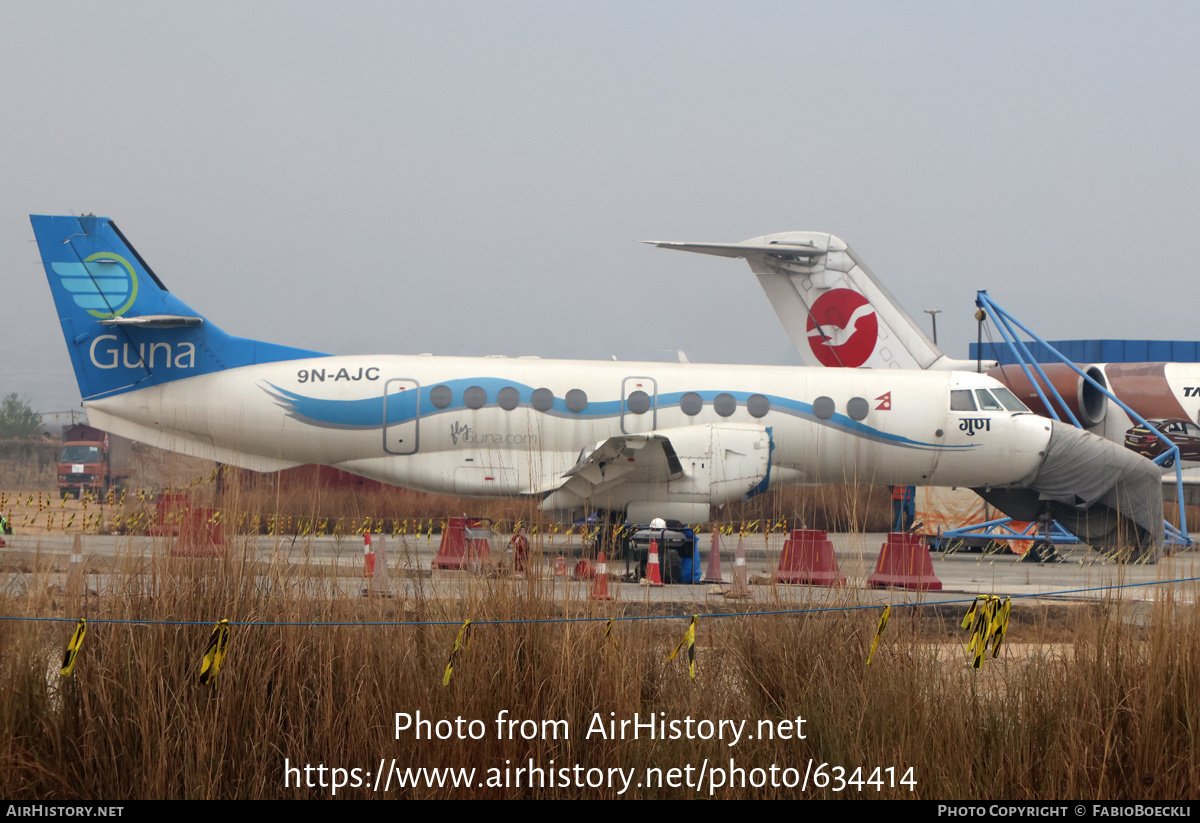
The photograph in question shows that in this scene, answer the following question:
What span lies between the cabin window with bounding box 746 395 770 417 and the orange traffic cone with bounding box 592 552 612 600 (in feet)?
34.2

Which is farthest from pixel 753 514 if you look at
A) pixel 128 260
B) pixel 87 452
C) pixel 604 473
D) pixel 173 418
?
pixel 87 452

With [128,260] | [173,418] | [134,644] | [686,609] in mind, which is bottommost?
[686,609]

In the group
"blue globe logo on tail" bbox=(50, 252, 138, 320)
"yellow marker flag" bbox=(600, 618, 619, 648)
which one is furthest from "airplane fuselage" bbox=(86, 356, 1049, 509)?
"yellow marker flag" bbox=(600, 618, 619, 648)

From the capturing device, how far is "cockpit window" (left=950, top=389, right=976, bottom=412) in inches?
661

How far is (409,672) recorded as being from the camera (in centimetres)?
451

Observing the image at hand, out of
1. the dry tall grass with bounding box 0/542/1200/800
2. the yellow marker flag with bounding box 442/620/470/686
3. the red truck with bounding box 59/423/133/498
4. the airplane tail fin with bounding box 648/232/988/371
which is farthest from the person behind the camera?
the red truck with bounding box 59/423/133/498

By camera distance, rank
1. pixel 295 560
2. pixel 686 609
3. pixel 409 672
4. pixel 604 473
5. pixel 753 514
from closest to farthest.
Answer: pixel 409 672 → pixel 295 560 → pixel 686 609 → pixel 604 473 → pixel 753 514

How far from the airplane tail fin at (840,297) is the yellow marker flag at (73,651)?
58.7 ft

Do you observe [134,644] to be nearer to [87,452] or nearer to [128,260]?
[128,260]

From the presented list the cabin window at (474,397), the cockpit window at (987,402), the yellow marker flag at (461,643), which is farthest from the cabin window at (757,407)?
the yellow marker flag at (461,643)

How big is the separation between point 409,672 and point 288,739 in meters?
0.58

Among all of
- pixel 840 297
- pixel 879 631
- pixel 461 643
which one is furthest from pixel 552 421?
pixel 461 643

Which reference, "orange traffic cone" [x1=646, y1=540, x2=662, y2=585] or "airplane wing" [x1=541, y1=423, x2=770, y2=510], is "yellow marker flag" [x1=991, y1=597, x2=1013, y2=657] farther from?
"airplane wing" [x1=541, y1=423, x2=770, y2=510]

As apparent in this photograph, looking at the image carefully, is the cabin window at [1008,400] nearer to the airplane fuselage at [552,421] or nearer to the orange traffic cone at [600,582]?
the airplane fuselage at [552,421]
